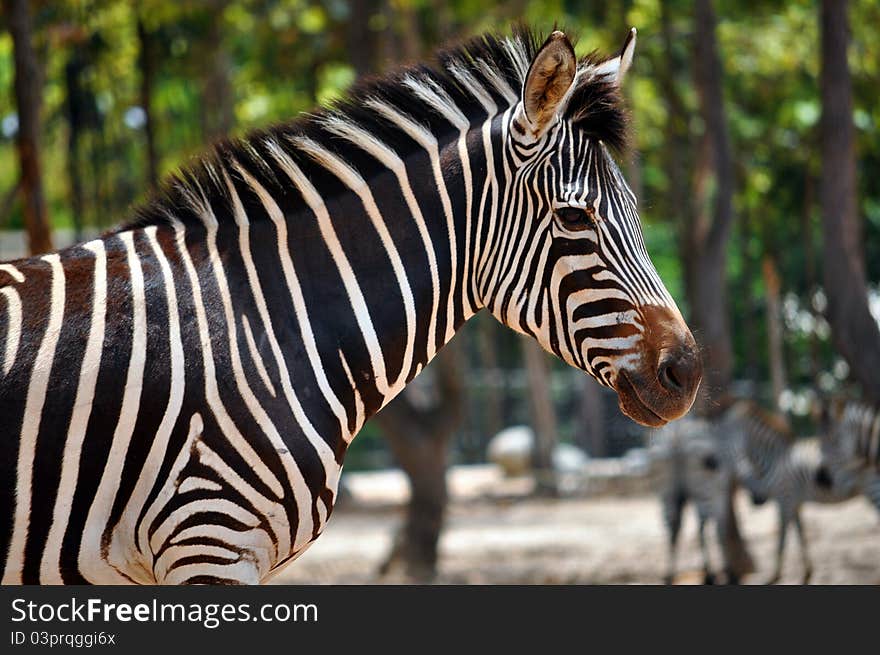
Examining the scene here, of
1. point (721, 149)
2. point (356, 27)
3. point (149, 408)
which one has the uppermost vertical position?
point (356, 27)

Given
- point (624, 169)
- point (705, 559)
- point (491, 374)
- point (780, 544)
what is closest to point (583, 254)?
point (624, 169)

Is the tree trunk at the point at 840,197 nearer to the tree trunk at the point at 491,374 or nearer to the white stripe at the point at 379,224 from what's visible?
the white stripe at the point at 379,224

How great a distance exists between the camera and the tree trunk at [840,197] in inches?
328

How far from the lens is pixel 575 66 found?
3.24 m

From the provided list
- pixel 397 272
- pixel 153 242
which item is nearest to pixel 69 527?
pixel 153 242

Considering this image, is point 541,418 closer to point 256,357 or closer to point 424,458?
point 424,458

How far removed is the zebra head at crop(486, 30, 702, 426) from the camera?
3.17 m

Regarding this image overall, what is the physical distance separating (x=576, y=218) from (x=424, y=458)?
8.85m

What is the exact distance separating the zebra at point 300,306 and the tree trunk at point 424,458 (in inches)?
322

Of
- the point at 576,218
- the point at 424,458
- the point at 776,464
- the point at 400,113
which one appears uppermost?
the point at 400,113

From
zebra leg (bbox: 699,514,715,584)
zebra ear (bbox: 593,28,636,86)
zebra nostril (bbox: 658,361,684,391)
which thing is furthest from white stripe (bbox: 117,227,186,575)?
zebra leg (bbox: 699,514,715,584)

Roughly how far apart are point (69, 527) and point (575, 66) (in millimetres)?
1928

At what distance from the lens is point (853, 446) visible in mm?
10805
